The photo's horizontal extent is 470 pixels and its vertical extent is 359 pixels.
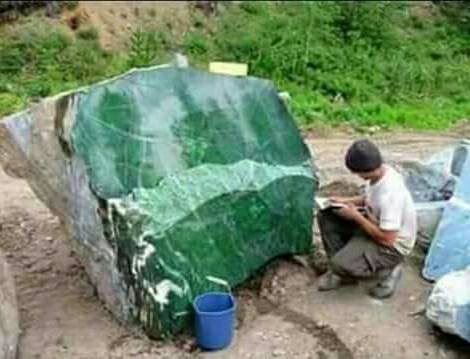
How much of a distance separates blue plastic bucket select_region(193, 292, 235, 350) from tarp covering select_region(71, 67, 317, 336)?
7 cm

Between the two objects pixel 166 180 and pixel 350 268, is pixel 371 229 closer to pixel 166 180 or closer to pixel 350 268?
pixel 350 268

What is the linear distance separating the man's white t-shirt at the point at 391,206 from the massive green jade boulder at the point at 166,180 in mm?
534

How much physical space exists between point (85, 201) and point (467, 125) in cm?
502

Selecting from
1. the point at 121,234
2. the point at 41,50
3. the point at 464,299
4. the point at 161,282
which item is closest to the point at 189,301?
the point at 161,282

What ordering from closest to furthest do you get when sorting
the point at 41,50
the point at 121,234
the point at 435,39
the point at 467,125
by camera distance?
1. the point at 121,234
2. the point at 467,125
3. the point at 41,50
4. the point at 435,39

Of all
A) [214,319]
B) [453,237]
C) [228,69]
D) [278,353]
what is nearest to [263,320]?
[278,353]

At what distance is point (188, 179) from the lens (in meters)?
5.18

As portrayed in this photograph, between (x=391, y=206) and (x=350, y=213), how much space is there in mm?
246

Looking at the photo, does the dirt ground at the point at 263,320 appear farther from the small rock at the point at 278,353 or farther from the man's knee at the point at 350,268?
the man's knee at the point at 350,268

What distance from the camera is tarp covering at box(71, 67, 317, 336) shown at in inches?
195

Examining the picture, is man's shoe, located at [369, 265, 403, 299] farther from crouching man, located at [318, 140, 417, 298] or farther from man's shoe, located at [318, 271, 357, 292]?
man's shoe, located at [318, 271, 357, 292]

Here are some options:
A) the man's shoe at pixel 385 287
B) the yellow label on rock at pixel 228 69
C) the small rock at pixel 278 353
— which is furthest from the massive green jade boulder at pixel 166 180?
the man's shoe at pixel 385 287

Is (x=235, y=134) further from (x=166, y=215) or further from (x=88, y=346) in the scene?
(x=88, y=346)

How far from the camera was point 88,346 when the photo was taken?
5113 mm
